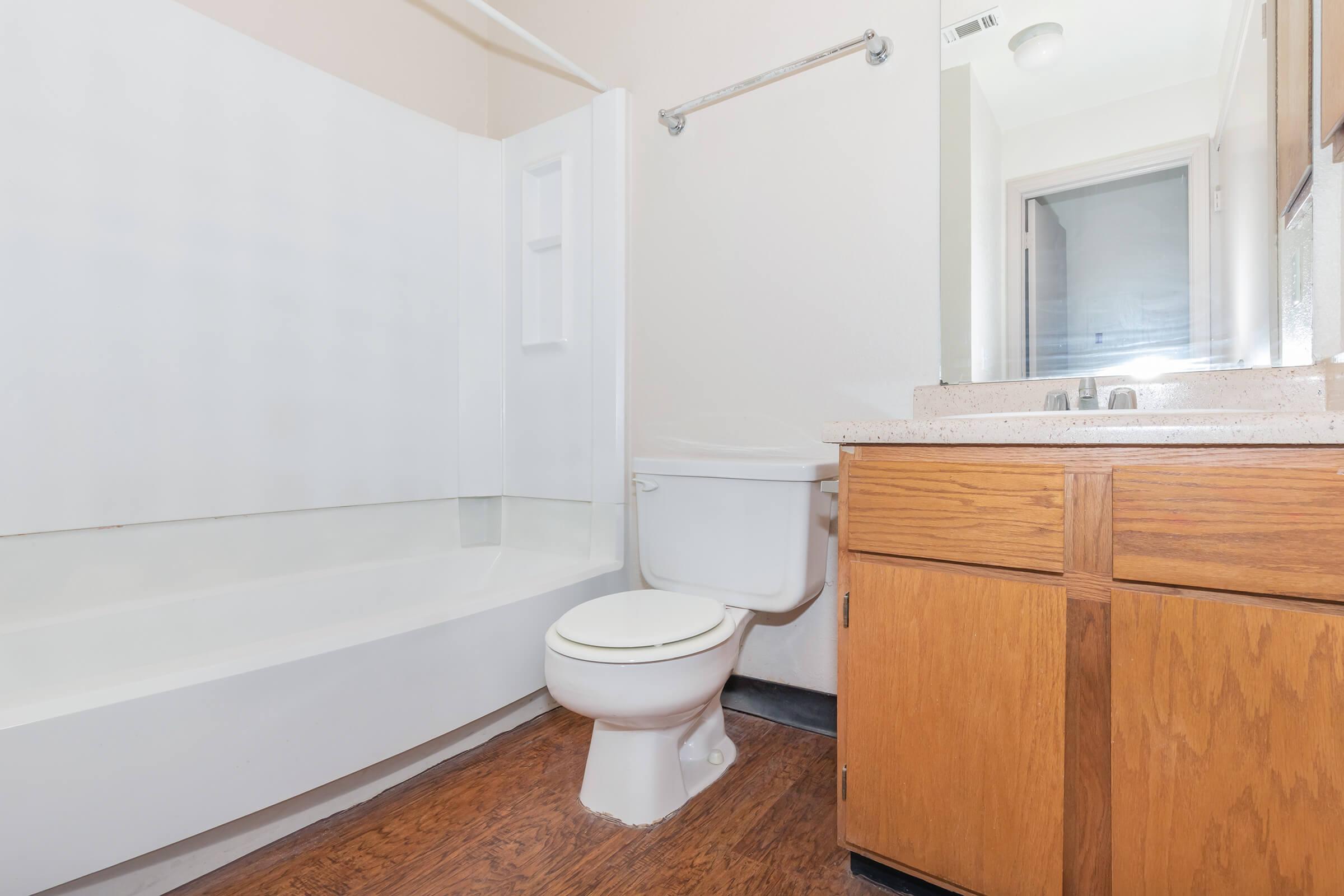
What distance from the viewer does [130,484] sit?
5.01 ft

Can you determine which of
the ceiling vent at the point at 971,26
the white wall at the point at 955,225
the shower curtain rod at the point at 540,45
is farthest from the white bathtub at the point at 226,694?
the ceiling vent at the point at 971,26

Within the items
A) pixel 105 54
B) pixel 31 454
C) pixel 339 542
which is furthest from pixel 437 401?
pixel 105 54

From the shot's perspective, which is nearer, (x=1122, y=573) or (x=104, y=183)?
(x=1122, y=573)

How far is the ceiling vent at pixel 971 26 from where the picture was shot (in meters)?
1.49

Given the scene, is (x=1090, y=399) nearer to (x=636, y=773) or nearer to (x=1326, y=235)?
(x=1326, y=235)

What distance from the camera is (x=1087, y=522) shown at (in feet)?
3.06

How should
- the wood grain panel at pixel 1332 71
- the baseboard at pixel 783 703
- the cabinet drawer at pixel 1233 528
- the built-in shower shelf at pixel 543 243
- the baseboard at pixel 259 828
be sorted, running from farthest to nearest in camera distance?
1. the built-in shower shelf at pixel 543 243
2. the baseboard at pixel 783 703
3. the baseboard at pixel 259 828
4. the wood grain panel at pixel 1332 71
5. the cabinet drawer at pixel 1233 528

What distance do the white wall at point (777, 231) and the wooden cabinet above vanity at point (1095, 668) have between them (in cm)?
62

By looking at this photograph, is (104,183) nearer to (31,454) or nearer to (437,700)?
(31,454)

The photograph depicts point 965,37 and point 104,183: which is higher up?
point 965,37

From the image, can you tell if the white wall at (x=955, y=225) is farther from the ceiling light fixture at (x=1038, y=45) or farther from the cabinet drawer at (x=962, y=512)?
the cabinet drawer at (x=962, y=512)

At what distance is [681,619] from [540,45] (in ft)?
5.74

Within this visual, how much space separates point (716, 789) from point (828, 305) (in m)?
1.22

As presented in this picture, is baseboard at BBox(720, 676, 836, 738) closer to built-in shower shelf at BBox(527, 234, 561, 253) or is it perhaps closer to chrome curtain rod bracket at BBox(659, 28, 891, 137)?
built-in shower shelf at BBox(527, 234, 561, 253)
